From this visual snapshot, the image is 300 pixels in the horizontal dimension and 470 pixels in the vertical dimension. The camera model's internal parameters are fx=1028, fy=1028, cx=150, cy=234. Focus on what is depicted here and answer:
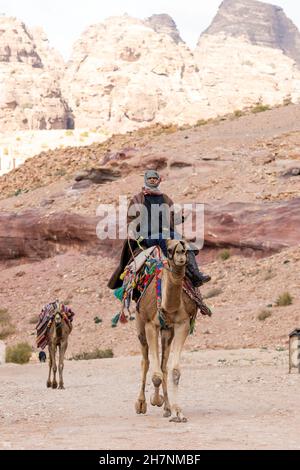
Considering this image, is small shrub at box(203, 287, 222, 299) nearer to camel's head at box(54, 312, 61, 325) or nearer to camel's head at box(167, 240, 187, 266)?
camel's head at box(54, 312, 61, 325)

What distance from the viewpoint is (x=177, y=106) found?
113 m

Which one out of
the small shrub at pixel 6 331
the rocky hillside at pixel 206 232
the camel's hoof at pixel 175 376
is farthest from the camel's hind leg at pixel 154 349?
the small shrub at pixel 6 331

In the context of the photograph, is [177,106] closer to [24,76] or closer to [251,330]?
[24,76]

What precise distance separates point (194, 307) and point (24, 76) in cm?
10667

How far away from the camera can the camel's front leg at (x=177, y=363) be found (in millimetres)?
11500

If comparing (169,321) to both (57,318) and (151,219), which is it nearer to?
(151,219)

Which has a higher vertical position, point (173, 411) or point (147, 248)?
point (147, 248)

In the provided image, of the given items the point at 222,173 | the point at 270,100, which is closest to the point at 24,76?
the point at 270,100

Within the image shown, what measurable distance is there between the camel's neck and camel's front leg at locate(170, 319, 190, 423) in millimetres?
282

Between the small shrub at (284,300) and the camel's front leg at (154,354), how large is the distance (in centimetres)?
1759

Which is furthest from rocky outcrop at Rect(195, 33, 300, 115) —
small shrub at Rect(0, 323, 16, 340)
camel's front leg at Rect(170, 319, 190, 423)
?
camel's front leg at Rect(170, 319, 190, 423)

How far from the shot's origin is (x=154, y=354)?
1205 cm

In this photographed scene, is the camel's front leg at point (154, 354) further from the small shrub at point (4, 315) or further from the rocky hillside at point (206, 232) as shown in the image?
the small shrub at point (4, 315)

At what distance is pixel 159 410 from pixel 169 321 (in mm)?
1836
